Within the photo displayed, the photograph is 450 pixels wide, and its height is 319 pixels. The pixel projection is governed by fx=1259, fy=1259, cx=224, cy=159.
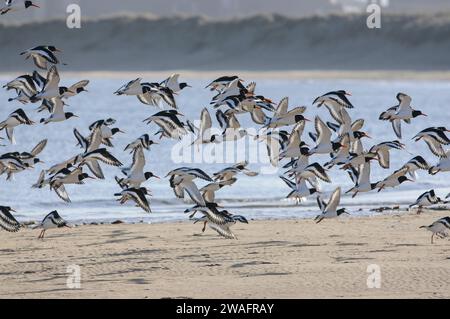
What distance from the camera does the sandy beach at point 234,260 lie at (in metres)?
11.9

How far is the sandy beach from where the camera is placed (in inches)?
468

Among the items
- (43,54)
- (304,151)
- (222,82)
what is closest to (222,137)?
(222,82)

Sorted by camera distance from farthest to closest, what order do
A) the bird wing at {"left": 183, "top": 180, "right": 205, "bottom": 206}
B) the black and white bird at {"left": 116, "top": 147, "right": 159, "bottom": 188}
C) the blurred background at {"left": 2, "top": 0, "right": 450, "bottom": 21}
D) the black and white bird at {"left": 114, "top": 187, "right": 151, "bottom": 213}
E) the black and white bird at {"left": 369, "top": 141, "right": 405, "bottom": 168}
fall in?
1. the blurred background at {"left": 2, "top": 0, "right": 450, "bottom": 21}
2. the black and white bird at {"left": 369, "top": 141, "right": 405, "bottom": 168}
3. the black and white bird at {"left": 116, "top": 147, "right": 159, "bottom": 188}
4. the bird wing at {"left": 183, "top": 180, "right": 205, "bottom": 206}
5. the black and white bird at {"left": 114, "top": 187, "right": 151, "bottom": 213}

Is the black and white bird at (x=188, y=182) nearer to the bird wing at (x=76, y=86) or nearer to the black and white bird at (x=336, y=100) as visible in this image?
the bird wing at (x=76, y=86)

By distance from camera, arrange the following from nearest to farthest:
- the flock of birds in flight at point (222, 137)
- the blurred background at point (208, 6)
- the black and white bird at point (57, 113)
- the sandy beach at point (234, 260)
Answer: the sandy beach at point (234, 260), the flock of birds in flight at point (222, 137), the black and white bird at point (57, 113), the blurred background at point (208, 6)

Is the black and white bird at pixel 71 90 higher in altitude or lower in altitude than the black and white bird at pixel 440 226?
higher

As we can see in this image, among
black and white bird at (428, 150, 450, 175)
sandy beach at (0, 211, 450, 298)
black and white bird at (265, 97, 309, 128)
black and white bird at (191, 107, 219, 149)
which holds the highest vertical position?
black and white bird at (191, 107, 219, 149)

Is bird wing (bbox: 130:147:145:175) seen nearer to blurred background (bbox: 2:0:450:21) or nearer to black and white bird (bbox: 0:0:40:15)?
black and white bird (bbox: 0:0:40:15)

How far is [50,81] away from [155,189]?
5843 mm

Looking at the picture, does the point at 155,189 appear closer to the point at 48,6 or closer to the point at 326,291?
the point at 326,291

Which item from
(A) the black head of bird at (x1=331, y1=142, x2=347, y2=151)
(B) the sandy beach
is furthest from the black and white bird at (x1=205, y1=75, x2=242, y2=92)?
(B) the sandy beach

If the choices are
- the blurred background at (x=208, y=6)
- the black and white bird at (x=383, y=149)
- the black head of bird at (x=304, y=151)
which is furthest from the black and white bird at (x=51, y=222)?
the blurred background at (x=208, y=6)

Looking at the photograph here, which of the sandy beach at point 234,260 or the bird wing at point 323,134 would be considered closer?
the sandy beach at point 234,260

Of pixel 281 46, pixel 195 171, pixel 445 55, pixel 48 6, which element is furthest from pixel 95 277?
pixel 48 6
